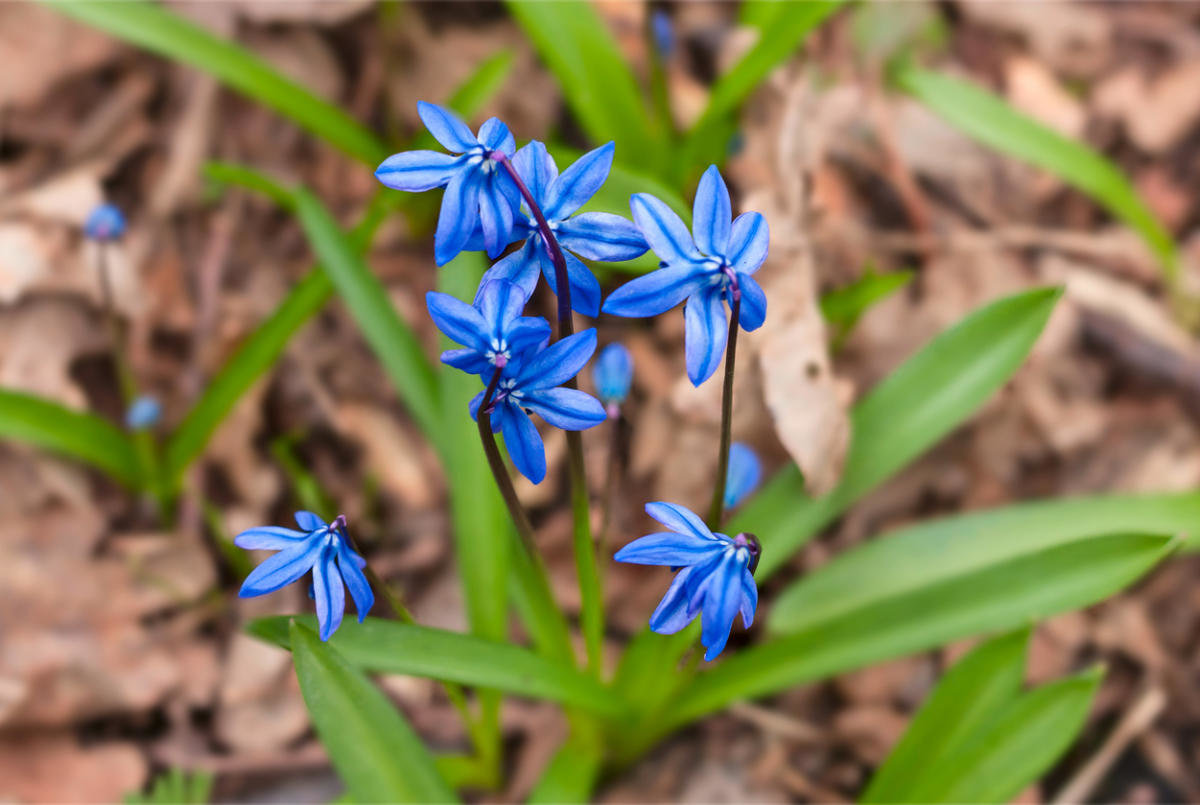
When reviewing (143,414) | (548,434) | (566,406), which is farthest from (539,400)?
(143,414)

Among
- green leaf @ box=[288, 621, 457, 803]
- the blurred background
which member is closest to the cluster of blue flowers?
green leaf @ box=[288, 621, 457, 803]

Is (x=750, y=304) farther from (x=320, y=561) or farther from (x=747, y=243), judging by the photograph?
(x=320, y=561)

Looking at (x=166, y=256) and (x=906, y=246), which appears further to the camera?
(x=906, y=246)

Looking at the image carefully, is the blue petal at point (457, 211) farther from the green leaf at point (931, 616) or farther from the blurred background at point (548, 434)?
the green leaf at point (931, 616)

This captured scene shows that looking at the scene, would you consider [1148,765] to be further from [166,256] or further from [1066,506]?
[166,256]

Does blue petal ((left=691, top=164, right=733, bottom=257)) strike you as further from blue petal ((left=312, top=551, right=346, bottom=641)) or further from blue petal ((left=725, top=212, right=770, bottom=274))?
blue petal ((left=312, top=551, right=346, bottom=641))

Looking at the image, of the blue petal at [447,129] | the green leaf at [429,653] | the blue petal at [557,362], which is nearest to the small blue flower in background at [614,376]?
the green leaf at [429,653]

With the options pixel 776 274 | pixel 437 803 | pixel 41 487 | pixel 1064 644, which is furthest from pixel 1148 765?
pixel 41 487
